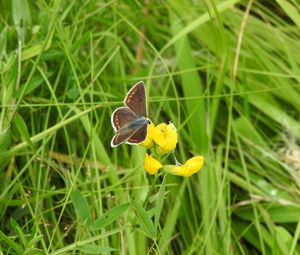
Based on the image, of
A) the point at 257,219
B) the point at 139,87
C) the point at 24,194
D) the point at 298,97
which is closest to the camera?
the point at 139,87

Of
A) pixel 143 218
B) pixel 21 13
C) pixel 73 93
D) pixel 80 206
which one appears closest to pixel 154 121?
pixel 73 93

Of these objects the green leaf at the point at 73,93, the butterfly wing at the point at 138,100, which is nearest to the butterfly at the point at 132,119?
→ the butterfly wing at the point at 138,100

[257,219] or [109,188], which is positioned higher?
[109,188]

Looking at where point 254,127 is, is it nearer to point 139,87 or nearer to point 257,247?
point 257,247

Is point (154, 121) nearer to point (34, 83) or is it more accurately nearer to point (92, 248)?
point (34, 83)

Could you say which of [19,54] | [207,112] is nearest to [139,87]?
[19,54]

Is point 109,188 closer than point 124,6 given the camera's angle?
Yes

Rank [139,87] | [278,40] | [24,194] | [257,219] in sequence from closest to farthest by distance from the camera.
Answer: [139,87] < [24,194] < [257,219] < [278,40]

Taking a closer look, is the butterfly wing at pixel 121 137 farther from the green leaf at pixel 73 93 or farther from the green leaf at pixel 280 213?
the green leaf at pixel 280 213
